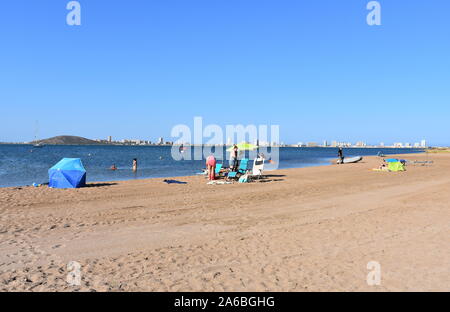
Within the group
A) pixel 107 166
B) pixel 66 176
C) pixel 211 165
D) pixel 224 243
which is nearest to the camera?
pixel 224 243

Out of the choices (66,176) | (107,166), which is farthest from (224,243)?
(107,166)

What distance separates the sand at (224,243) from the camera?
465cm

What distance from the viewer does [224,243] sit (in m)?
6.52

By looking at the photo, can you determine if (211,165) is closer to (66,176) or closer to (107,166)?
(66,176)

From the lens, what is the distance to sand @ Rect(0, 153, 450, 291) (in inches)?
183

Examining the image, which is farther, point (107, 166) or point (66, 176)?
point (107, 166)

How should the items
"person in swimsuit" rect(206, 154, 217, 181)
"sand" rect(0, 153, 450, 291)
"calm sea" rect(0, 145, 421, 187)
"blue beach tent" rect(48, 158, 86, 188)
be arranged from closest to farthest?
"sand" rect(0, 153, 450, 291) < "blue beach tent" rect(48, 158, 86, 188) < "person in swimsuit" rect(206, 154, 217, 181) < "calm sea" rect(0, 145, 421, 187)

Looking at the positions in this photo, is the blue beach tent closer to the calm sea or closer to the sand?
the sand

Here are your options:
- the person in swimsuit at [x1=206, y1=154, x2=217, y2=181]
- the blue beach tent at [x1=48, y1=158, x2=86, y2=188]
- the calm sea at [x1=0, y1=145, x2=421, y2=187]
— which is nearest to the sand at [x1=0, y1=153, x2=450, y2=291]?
the blue beach tent at [x1=48, y1=158, x2=86, y2=188]

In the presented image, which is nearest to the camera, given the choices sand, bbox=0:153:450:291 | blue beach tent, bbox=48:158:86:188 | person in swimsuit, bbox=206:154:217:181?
sand, bbox=0:153:450:291

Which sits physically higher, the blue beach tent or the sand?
the blue beach tent
